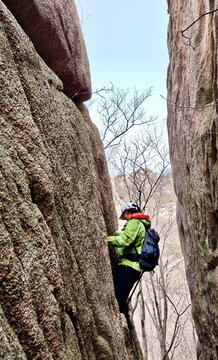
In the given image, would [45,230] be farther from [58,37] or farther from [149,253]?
[58,37]

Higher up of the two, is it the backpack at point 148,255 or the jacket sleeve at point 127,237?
the jacket sleeve at point 127,237

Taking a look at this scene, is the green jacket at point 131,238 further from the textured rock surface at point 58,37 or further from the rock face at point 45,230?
the textured rock surface at point 58,37

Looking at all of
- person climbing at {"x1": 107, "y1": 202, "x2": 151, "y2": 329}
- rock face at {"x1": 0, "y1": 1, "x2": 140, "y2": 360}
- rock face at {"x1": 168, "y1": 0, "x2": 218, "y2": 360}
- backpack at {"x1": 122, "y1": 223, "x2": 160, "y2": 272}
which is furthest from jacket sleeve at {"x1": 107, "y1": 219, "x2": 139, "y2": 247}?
rock face at {"x1": 168, "y1": 0, "x2": 218, "y2": 360}

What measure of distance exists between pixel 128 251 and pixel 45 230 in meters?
3.27

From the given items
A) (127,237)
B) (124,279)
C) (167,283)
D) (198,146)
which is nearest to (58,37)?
(198,146)

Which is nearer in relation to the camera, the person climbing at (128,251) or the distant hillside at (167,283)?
the person climbing at (128,251)

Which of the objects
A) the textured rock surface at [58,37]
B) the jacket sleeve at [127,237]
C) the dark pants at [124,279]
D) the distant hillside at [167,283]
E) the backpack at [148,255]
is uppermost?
the textured rock surface at [58,37]

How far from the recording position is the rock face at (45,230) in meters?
2.00

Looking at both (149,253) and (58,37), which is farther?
(149,253)

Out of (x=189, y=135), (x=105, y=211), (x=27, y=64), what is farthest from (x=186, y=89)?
(x=27, y=64)

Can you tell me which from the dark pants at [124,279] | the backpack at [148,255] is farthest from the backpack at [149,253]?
the dark pants at [124,279]

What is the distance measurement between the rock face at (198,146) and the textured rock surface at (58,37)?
2139 mm

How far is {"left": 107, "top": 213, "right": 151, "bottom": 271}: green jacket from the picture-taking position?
17.1 feet

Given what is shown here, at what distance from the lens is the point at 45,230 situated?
2.58 metres
